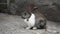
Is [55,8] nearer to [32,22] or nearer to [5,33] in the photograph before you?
[32,22]

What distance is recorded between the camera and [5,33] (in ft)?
10.8

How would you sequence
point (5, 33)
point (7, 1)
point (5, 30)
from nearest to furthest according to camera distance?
point (5, 33) < point (5, 30) < point (7, 1)

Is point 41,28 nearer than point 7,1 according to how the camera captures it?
Yes

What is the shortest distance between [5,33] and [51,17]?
201cm

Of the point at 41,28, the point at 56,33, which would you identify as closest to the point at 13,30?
the point at 41,28

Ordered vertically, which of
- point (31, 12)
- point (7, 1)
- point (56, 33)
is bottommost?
point (56, 33)

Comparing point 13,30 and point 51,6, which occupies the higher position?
point 51,6

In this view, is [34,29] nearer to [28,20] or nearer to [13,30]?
[28,20]

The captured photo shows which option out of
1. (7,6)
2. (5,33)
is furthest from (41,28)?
(7,6)

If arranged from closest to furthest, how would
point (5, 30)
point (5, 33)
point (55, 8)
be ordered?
point (5, 33) → point (5, 30) → point (55, 8)

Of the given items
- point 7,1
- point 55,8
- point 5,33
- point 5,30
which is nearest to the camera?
point 5,33

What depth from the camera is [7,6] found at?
5824 mm

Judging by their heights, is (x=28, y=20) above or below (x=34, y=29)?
above

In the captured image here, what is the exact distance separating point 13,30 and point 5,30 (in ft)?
0.66
